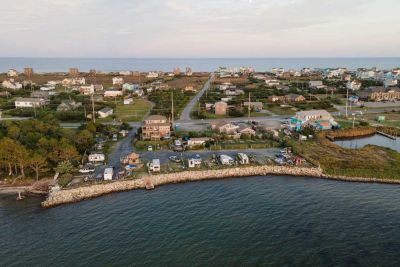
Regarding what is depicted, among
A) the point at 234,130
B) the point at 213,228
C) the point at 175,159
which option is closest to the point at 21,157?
the point at 175,159

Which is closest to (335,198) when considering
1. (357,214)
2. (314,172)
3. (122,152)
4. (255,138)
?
(357,214)

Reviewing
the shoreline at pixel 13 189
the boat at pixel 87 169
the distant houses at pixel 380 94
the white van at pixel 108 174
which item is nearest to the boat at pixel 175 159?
the white van at pixel 108 174

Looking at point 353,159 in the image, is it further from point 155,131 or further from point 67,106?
point 67,106

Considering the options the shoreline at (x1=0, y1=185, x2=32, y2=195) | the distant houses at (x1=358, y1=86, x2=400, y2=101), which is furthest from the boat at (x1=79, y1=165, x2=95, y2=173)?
the distant houses at (x1=358, y1=86, x2=400, y2=101)

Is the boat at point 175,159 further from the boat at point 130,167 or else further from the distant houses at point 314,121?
the distant houses at point 314,121

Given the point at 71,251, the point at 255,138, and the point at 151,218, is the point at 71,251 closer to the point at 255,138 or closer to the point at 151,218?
the point at 151,218

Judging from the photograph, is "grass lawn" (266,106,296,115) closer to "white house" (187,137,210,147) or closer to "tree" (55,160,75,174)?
"white house" (187,137,210,147)
